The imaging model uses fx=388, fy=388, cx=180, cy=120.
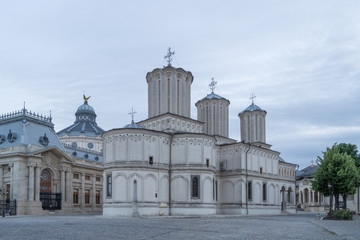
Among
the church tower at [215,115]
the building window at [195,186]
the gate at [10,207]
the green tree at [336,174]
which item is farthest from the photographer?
the church tower at [215,115]

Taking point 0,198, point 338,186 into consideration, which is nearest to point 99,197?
point 0,198

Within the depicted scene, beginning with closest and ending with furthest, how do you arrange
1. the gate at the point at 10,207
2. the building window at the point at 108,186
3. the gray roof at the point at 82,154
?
the building window at the point at 108,186
the gate at the point at 10,207
the gray roof at the point at 82,154

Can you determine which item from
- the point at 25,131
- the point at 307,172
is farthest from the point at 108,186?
the point at 307,172

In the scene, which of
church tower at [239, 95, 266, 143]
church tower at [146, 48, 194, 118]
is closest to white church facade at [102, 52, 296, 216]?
church tower at [146, 48, 194, 118]

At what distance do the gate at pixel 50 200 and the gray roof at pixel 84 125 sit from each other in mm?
31470

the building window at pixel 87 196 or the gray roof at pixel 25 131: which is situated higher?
the gray roof at pixel 25 131

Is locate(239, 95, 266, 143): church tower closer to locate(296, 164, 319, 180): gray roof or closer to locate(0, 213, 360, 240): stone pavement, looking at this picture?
locate(0, 213, 360, 240): stone pavement

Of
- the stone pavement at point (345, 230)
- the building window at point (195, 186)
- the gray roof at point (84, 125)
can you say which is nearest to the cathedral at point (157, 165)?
the building window at point (195, 186)

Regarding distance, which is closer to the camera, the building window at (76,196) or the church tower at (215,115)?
the building window at (76,196)

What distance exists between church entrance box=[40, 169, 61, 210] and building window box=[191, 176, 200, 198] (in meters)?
22.2

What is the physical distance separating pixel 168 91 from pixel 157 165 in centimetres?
1121

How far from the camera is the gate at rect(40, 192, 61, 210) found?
184ft

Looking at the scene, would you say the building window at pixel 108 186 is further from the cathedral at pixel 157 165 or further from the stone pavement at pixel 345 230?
the stone pavement at pixel 345 230

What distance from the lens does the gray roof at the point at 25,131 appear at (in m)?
54.7
